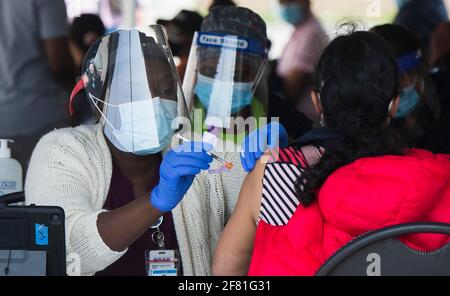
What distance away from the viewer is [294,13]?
13.9 feet

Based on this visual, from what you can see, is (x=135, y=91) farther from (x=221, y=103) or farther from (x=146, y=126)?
(x=221, y=103)

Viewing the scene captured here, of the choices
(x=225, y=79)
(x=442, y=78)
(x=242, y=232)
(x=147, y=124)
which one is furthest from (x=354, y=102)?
(x=442, y=78)

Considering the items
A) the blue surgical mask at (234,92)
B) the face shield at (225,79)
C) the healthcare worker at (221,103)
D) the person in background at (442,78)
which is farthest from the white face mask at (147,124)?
the person in background at (442,78)

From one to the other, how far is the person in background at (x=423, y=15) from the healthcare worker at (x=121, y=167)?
2636mm

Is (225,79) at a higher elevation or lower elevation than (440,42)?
higher

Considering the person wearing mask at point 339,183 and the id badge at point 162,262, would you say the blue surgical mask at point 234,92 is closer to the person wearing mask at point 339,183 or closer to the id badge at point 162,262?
the id badge at point 162,262

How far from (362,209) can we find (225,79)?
125 centimetres

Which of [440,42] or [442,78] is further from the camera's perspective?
[440,42]

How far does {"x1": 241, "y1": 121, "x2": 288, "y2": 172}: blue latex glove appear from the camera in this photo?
1892 millimetres

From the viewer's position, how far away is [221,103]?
106 inches

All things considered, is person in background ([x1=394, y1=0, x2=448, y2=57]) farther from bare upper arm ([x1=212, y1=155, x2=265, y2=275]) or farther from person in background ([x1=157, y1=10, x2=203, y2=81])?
bare upper arm ([x1=212, y1=155, x2=265, y2=275])

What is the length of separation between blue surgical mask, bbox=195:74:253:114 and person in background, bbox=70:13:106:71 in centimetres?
142

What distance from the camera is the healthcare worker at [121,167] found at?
2.00 metres
